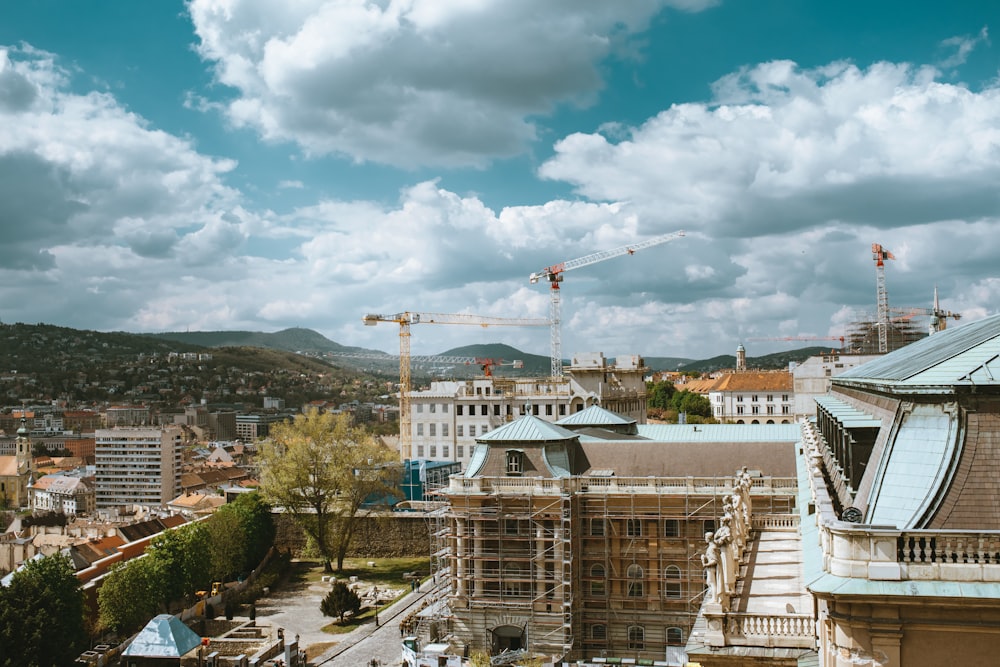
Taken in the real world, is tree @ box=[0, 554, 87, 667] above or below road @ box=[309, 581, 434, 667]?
above

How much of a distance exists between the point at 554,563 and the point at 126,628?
999 inches

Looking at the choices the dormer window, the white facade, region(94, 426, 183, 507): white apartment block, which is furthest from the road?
region(94, 426, 183, 507): white apartment block

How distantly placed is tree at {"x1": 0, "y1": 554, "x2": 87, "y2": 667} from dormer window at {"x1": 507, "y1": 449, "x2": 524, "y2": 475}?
896 inches

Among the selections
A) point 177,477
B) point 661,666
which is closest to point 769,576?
point 661,666

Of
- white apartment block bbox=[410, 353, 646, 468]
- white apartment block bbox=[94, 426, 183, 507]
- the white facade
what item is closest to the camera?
white apartment block bbox=[410, 353, 646, 468]

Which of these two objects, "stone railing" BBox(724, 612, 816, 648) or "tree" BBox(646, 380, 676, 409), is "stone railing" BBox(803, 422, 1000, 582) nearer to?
"stone railing" BBox(724, 612, 816, 648)

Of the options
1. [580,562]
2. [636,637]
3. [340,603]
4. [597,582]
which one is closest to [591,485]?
[580,562]

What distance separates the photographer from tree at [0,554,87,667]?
38.8 meters

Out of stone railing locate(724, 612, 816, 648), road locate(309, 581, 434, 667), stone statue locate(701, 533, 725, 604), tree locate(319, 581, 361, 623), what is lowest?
road locate(309, 581, 434, 667)

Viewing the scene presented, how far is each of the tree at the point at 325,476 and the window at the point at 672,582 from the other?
88.1 feet

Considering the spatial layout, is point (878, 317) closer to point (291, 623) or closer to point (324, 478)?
point (324, 478)

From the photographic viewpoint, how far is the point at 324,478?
62.7 metres

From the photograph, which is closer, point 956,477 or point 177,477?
point 956,477

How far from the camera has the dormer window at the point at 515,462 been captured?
43000 millimetres
